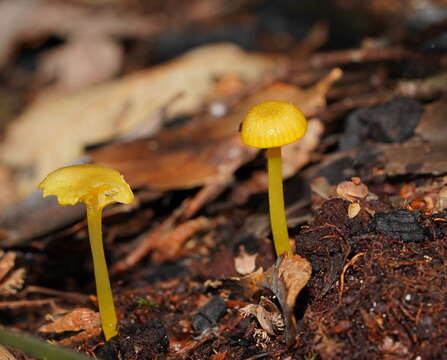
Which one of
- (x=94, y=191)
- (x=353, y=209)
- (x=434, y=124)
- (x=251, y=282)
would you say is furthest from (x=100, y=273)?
(x=434, y=124)

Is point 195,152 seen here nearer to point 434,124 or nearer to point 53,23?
point 434,124

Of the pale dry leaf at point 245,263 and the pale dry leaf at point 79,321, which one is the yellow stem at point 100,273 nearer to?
the pale dry leaf at point 79,321

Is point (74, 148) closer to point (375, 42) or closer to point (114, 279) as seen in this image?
point (114, 279)

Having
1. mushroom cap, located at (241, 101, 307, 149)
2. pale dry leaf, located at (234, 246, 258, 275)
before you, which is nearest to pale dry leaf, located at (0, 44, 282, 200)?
pale dry leaf, located at (234, 246, 258, 275)

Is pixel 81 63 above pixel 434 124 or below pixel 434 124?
below

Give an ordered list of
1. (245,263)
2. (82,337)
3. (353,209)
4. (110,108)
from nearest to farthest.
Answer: (353,209) → (82,337) → (245,263) → (110,108)

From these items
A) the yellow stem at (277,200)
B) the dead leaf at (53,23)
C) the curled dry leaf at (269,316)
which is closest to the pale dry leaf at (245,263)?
the yellow stem at (277,200)

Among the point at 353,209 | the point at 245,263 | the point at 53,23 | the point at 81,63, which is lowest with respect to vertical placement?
the point at 81,63
